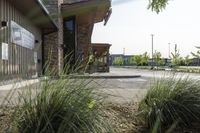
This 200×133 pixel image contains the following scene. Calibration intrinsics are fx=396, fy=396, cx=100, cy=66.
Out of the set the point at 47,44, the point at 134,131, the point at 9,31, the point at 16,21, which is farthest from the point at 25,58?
the point at 134,131

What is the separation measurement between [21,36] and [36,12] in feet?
6.60

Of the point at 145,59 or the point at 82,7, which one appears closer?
the point at 82,7

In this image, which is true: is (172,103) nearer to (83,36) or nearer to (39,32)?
(39,32)

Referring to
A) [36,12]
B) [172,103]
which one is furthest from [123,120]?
[36,12]

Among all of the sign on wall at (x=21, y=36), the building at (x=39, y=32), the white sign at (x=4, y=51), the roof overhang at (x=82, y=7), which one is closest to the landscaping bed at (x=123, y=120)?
the building at (x=39, y=32)

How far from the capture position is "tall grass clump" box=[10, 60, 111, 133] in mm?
4410

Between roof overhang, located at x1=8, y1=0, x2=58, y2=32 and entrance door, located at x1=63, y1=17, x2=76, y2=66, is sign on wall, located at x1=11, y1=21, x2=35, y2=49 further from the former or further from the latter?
entrance door, located at x1=63, y1=17, x2=76, y2=66

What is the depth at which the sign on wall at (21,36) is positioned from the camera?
45.9 feet

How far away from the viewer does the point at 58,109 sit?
454 cm

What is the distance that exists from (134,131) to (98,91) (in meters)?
1.18

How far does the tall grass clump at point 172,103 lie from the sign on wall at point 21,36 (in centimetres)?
842

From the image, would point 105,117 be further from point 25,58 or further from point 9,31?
point 25,58

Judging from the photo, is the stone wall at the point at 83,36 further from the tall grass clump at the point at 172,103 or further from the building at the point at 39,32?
the tall grass clump at the point at 172,103

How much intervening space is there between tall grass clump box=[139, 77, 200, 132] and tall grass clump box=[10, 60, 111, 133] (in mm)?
1637
